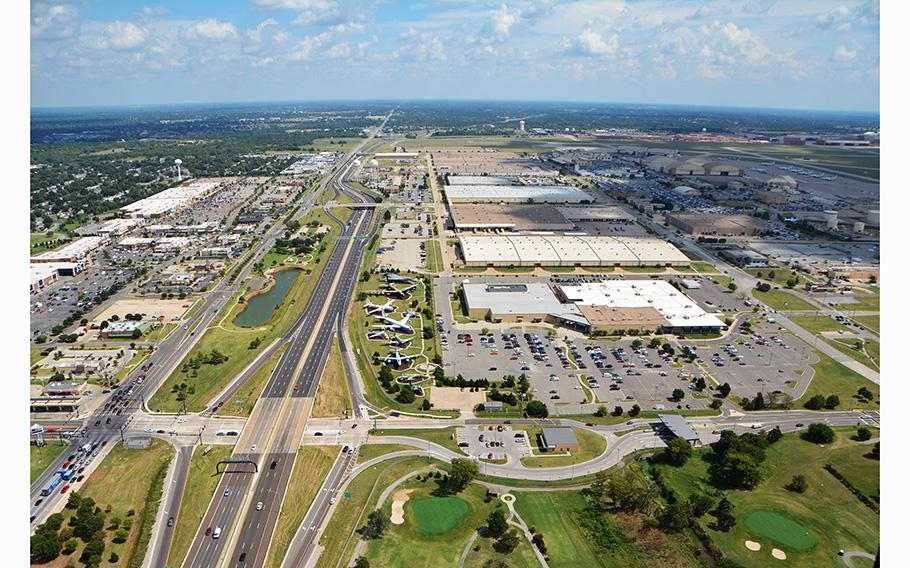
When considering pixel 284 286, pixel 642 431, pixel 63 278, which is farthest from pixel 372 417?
Result: pixel 63 278

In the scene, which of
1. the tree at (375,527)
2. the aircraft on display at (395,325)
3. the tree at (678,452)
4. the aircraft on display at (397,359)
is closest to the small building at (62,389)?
the aircraft on display at (397,359)

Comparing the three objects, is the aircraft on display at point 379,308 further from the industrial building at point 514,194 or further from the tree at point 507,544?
the industrial building at point 514,194

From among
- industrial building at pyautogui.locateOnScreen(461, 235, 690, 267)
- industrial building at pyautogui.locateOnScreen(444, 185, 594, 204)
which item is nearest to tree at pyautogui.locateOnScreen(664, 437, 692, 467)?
industrial building at pyautogui.locateOnScreen(461, 235, 690, 267)

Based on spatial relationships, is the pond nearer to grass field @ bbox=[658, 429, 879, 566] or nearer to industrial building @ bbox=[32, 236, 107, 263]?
industrial building @ bbox=[32, 236, 107, 263]

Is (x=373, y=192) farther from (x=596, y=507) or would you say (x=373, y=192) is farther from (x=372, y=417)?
(x=596, y=507)

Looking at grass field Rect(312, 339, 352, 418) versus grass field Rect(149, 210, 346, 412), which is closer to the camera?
grass field Rect(312, 339, 352, 418)
